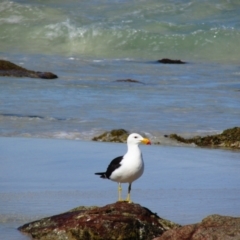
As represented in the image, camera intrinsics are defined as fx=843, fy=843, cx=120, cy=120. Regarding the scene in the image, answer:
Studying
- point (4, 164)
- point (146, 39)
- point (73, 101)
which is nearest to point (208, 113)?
point (73, 101)

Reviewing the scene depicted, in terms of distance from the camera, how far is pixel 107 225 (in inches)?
243

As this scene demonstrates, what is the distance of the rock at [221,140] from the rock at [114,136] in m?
0.69

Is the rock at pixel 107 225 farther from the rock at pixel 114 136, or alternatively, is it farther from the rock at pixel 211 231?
the rock at pixel 114 136

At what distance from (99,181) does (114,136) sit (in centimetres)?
305

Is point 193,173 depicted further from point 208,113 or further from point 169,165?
point 208,113

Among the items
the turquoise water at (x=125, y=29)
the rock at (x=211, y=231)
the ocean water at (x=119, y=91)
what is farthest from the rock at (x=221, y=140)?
the turquoise water at (x=125, y=29)

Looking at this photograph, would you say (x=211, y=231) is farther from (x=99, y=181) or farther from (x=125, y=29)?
(x=125, y=29)

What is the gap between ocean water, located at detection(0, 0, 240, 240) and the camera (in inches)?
307

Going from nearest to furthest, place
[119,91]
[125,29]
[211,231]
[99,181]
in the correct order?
[211,231] → [99,181] → [119,91] → [125,29]

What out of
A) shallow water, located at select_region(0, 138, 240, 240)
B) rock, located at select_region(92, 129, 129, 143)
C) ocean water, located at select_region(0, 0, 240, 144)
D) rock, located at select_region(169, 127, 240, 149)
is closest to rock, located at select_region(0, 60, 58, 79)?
ocean water, located at select_region(0, 0, 240, 144)

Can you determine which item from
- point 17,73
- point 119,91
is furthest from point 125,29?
point 119,91

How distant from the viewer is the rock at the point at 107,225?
6.15 metres

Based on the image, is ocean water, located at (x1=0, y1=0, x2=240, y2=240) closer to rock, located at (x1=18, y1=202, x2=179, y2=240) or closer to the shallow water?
the shallow water

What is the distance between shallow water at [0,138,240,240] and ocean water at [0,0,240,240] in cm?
2
